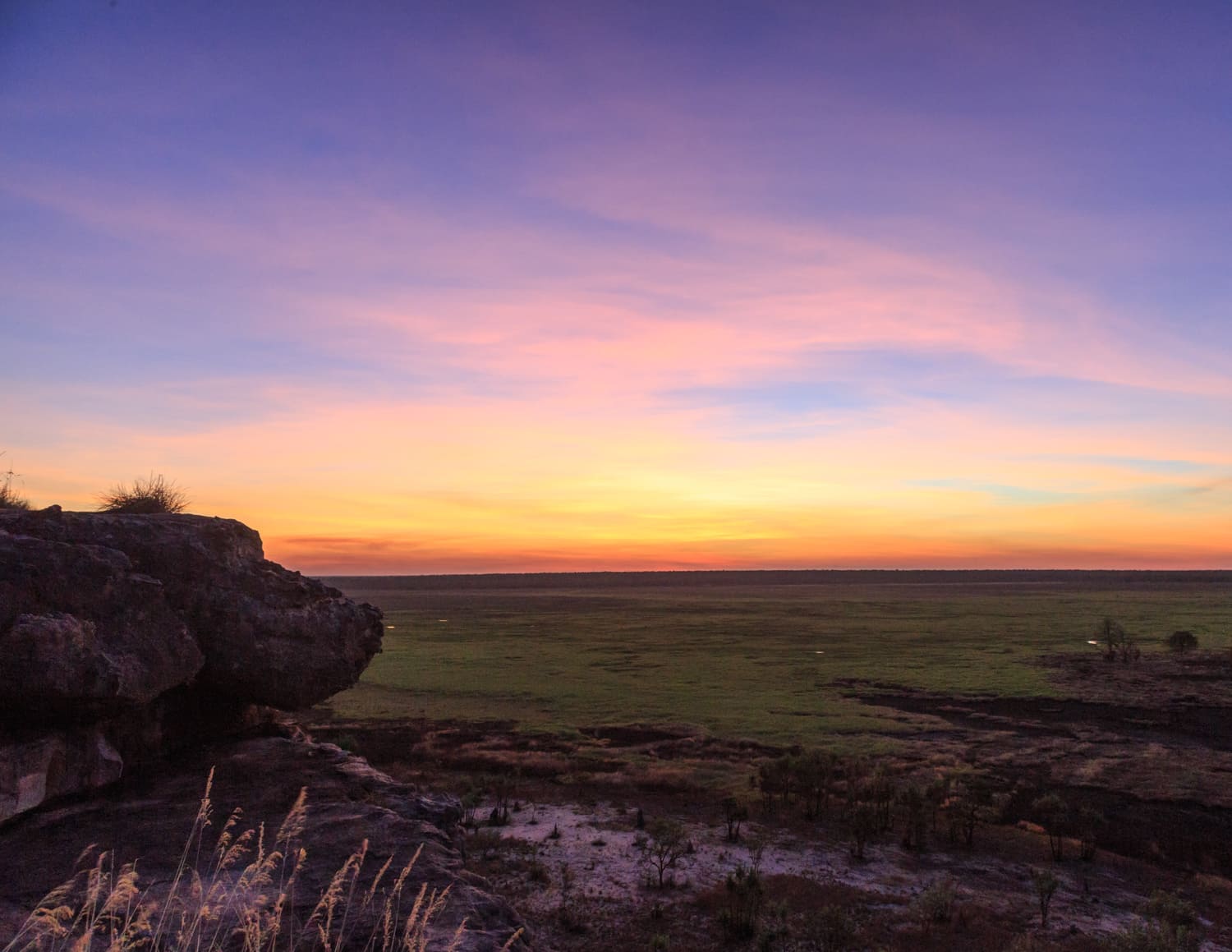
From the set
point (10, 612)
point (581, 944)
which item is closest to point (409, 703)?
point (581, 944)

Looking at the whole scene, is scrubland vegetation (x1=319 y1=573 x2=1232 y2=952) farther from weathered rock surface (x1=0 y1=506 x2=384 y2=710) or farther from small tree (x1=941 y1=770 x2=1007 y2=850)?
Result: weathered rock surface (x1=0 y1=506 x2=384 y2=710)

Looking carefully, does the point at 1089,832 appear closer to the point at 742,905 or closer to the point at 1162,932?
the point at 1162,932

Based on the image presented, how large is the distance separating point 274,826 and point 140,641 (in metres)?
3.38

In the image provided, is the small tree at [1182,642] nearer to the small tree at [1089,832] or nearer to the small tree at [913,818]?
the small tree at [1089,832]

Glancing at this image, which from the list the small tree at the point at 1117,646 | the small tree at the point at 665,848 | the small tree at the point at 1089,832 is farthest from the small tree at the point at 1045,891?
the small tree at the point at 1117,646

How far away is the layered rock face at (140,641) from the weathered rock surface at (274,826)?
641 mm

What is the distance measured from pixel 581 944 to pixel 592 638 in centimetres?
6329

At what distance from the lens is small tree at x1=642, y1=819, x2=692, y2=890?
53.6 ft

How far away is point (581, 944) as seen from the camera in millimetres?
13023

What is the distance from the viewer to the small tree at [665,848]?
16344 mm

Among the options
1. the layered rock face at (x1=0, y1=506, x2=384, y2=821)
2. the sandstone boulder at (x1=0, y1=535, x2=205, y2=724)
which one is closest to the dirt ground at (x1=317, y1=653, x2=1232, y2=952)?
the layered rock face at (x1=0, y1=506, x2=384, y2=821)

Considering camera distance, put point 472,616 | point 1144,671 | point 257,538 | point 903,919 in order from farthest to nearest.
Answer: point 472,616, point 1144,671, point 903,919, point 257,538

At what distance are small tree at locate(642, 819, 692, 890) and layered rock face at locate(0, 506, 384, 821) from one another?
7.91 metres

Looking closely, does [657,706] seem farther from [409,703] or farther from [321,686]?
[321,686]
